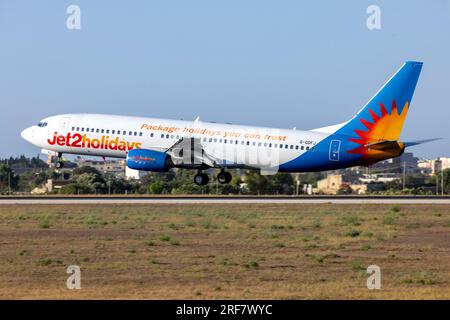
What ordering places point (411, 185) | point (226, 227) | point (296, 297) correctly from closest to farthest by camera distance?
point (296, 297) < point (226, 227) < point (411, 185)

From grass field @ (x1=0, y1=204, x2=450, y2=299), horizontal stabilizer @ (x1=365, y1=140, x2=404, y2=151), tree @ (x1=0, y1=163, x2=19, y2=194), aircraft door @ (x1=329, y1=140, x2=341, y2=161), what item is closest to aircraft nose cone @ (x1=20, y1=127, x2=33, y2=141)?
grass field @ (x1=0, y1=204, x2=450, y2=299)

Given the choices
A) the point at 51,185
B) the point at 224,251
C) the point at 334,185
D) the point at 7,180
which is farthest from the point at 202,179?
the point at 7,180

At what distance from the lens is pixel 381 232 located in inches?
1960

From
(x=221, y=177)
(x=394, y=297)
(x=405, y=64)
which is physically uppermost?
(x=405, y=64)

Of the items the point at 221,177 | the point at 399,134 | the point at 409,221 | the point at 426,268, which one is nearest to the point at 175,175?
the point at 221,177

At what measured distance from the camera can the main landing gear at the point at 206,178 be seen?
73562 mm

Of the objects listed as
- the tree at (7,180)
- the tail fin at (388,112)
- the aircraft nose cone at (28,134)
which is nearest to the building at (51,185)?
the tree at (7,180)

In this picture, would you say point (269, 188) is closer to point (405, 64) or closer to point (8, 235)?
point (405, 64)

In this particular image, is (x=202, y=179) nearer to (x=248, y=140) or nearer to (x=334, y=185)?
(x=248, y=140)

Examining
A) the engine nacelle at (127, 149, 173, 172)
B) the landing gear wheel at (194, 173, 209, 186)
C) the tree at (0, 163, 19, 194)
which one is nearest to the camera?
the engine nacelle at (127, 149, 173, 172)

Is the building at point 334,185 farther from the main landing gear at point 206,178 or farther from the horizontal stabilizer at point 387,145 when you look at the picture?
the horizontal stabilizer at point 387,145

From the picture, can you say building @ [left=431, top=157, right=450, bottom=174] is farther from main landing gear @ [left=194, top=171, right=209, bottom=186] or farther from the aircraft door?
the aircraft door

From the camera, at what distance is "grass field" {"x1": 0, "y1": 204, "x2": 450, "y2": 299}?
31.3 meters

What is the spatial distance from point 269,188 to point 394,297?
66332 mm
